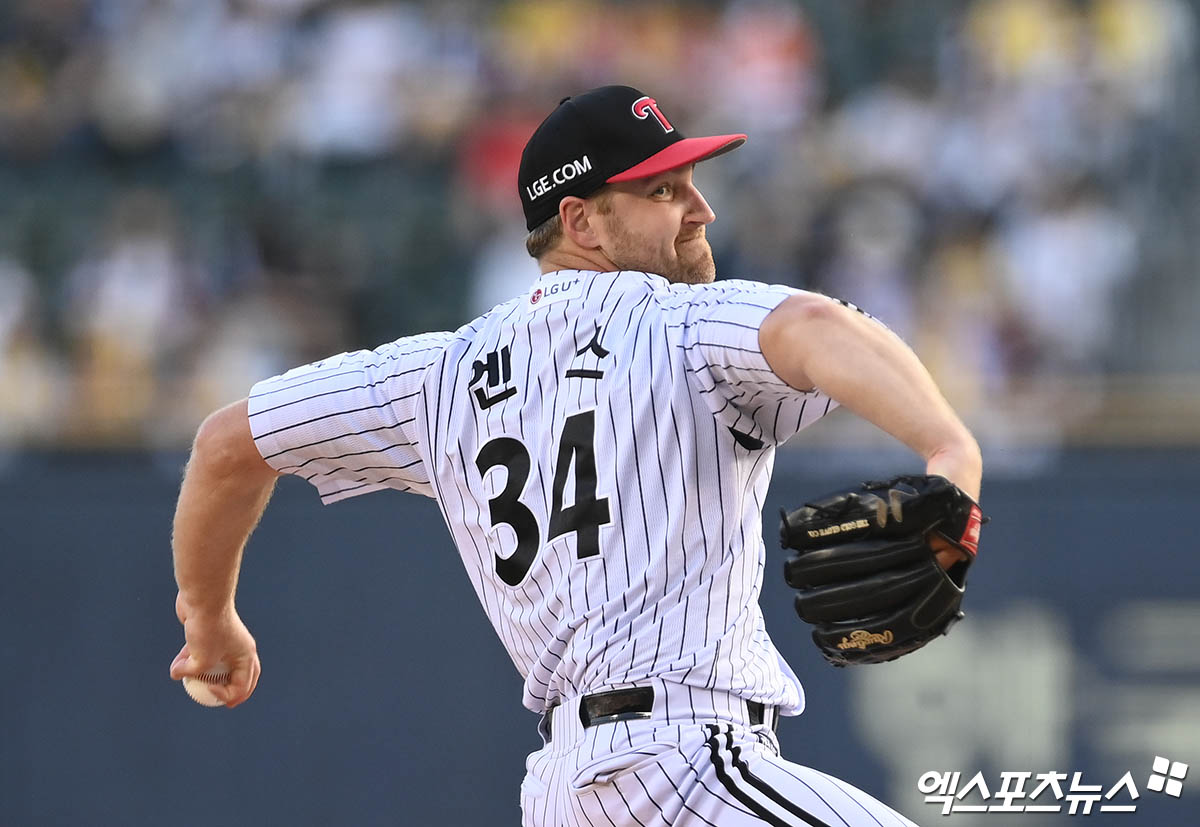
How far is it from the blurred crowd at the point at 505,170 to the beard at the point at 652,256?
4.54 meters

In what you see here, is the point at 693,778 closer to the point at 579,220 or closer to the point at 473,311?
the point at 579,220

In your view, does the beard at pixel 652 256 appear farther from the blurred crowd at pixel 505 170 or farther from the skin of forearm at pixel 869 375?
the blurred crowd at pixel 505 170

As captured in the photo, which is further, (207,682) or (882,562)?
(207,682)

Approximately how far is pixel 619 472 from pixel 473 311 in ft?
19.5

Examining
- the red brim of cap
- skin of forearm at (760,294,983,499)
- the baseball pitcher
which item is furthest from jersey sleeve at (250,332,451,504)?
skin of forearm at (760,294,983,499)

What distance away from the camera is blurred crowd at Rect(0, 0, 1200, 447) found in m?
8.33

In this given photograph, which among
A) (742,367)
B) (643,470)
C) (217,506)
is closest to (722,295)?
(742,367)

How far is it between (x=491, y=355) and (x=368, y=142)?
21.4 ft

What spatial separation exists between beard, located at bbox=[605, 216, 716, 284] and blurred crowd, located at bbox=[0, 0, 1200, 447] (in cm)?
454

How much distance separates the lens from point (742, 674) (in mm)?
2889

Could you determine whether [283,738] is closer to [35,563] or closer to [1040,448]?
[35,563]

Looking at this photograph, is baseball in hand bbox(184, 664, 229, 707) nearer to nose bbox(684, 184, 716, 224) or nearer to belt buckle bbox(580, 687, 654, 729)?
belt buckle bbox(580, 687, 654, 729)

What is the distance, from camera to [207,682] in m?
3.59

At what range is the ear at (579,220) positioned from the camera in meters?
3.21
